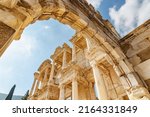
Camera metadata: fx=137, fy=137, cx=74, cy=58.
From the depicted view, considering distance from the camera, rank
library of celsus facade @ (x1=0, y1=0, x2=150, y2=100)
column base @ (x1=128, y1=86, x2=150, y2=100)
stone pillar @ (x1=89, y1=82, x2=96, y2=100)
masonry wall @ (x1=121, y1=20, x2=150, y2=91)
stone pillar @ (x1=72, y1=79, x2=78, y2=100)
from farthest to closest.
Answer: stone pillar @ (x1=89, y1=82, x2=96, y2=100) → stone pillar @ (x1=72, y1=79, x2=78, y2=100) → masonry wall @ (x1=121, y1=20, x2=150, y2=91) → column base @ (x1=128, y1=86, x2=150, y2=100) → library of celsus facade @ (x1=0, y1=0, x2=150, y2=100)

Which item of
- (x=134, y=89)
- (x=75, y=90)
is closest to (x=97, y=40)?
(x=134, y=89)

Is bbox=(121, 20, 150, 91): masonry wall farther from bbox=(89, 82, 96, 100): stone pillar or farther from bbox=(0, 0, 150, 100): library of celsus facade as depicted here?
bbox=(89, 82, 96, 100): stone pillar

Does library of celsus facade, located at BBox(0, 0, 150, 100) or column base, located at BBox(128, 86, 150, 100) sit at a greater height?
library of celsus facade, located at BBox(0, 0, 150, 100)

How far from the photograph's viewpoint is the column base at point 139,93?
3.96 metres

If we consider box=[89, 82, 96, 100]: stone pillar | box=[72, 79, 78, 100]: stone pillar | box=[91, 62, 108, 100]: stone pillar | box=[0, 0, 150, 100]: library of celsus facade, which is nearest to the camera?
box=[0, 0, 150, 100]: library of celsus facade

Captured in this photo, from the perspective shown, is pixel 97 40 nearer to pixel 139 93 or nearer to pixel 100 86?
pixel 139 93

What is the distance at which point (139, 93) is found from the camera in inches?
159

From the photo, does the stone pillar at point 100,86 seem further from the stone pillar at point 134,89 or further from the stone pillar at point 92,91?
the stone pillar at point 92,91

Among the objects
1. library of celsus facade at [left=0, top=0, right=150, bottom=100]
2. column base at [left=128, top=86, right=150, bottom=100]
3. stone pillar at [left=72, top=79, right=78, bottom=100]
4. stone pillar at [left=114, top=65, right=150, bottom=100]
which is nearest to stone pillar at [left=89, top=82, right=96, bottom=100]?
library of celsus facade at [left=0, top=0, right=150, bottom=100]

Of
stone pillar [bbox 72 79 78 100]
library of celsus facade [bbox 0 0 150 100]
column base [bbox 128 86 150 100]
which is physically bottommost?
column base [bbox 128 86 150 100]

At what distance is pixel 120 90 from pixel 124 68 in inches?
181

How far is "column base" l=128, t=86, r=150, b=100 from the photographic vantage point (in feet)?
13.0

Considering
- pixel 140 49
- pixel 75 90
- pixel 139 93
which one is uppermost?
pixel 75 90

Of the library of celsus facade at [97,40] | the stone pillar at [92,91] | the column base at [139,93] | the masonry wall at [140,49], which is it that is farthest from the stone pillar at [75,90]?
the column base at [139,93]
